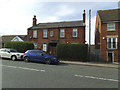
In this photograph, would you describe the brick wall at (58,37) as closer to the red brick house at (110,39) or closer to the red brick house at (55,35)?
the red brick house at (55,35)

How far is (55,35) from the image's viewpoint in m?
20.7

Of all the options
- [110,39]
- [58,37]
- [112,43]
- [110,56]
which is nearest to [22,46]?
[58,37]

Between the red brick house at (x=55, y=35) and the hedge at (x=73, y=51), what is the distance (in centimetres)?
393

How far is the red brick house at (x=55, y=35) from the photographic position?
750 inches

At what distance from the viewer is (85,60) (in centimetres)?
1397

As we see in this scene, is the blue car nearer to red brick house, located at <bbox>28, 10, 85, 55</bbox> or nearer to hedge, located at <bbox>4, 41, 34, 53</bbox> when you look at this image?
hedge, located at <bbox>4, 41, 34, 53</bbox>

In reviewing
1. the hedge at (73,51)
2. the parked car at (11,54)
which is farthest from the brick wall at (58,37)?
the parked car at (11,54)

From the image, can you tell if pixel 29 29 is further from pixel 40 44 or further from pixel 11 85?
pixel 11 85

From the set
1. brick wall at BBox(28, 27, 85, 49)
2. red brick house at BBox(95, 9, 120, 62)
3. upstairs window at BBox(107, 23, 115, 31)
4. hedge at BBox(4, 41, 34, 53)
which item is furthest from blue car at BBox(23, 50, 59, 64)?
upstairs window at BBox(107, 23, 115, 31)

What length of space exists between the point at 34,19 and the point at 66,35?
10.3 metres

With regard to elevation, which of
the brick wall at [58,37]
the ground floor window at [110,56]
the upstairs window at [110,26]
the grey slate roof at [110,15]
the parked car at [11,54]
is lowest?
the ground floor window at [110,56]

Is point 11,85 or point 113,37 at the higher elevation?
point 113,37

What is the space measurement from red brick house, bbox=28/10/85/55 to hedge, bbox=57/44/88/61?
12.9 ft

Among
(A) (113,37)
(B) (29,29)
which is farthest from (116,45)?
(B) (29,29)
